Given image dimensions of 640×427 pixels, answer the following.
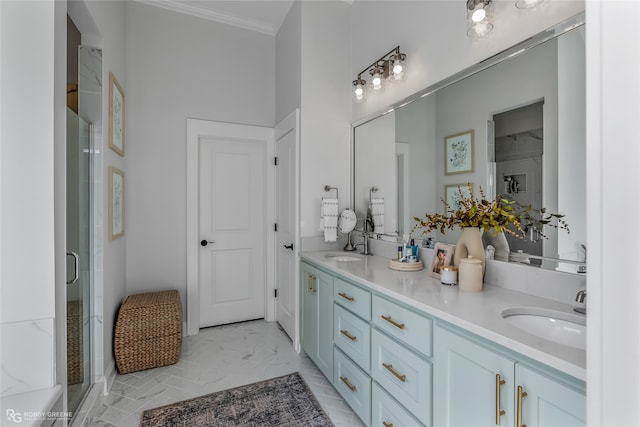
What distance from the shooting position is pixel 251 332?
3.04 m

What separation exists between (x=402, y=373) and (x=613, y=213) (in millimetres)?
1076

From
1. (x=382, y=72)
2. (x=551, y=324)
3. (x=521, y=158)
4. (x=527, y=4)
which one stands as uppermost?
(x=382, y=72)

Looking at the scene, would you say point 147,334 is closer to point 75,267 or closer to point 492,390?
point 75,267

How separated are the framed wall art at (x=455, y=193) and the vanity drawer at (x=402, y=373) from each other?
858 mm

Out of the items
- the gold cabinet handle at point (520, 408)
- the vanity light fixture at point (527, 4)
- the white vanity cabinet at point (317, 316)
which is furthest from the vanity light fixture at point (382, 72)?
the gold cabinet handle at point (520, 408)

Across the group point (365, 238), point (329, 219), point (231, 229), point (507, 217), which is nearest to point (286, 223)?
point (329, 219)

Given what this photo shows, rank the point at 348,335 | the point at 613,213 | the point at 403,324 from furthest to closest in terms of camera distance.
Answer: the point at 348,335
the point at 403,324
the point at 613,213

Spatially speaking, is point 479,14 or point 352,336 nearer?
point 479,14

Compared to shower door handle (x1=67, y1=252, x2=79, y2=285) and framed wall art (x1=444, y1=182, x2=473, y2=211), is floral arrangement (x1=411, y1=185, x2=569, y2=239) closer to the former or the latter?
framed wall art (x1=444, y1=182, x2=473, y2=211)

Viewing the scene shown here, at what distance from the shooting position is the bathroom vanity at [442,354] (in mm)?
857

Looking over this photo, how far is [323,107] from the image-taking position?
2.76m

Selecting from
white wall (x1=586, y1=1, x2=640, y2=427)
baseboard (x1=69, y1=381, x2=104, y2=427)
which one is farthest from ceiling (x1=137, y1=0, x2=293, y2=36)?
baseboard (x1=69, y1=381, x2=104, y2=427)

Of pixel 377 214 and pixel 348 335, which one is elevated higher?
pixel 377 214

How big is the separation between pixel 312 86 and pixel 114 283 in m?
2.25
